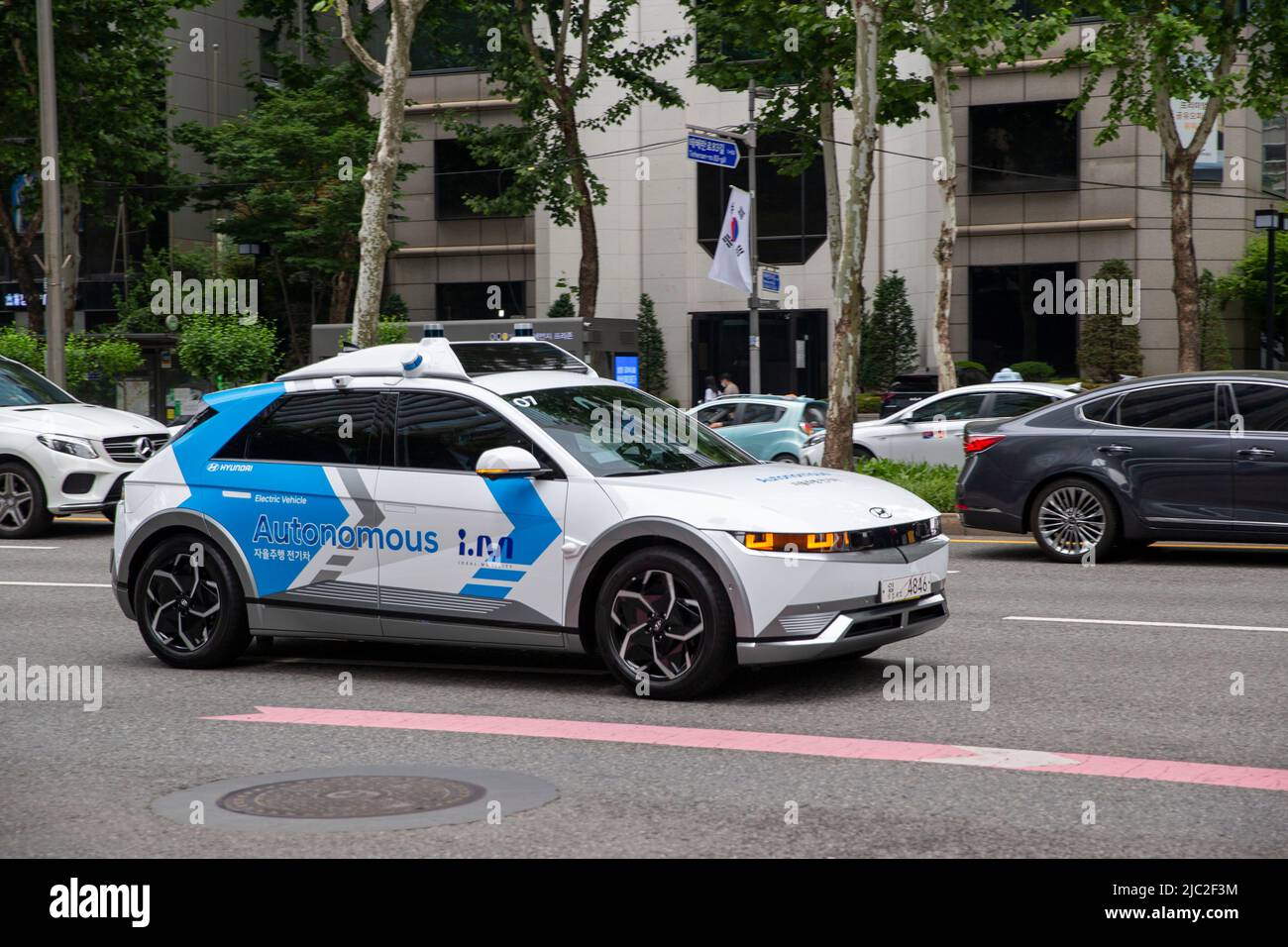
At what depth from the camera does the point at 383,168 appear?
22.9 m

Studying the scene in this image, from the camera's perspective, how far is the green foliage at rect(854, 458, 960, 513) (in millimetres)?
17875

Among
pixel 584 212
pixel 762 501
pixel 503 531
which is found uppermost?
pixel 584 212

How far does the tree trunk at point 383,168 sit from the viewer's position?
72.7ft

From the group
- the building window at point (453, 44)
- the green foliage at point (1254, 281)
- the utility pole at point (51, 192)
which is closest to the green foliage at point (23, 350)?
the utility pole at point (51, 192)

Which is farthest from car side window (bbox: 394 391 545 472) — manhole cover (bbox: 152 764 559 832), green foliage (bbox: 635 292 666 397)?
green foliage (bbox: 635 292 666 397)

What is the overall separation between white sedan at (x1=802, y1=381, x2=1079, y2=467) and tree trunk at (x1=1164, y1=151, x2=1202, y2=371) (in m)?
4.29

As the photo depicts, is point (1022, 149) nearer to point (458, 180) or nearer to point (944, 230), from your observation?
point (944, 230)

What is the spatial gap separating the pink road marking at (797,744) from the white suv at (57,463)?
10130mm

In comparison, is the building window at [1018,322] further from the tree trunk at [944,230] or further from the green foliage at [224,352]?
the green foliage at [224,352]

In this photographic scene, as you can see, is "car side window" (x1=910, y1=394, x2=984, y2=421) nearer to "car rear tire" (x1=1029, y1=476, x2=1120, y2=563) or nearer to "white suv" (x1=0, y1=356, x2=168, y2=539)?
"car rear tire" (x1=1029, y1=476, x2=1120, y2=563)

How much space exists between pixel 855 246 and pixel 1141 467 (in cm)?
590

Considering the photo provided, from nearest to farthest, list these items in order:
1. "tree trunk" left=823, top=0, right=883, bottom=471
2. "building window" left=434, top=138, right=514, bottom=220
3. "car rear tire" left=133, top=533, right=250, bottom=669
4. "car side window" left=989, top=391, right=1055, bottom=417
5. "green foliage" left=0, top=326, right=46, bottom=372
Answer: "car rear tire" left=133, top=533, right=250, bottom=669 < "tree trunk" left=823, top=0, right=883, bottom=471 < "car side window" left=989, top=391, right=1055, bottom=417 < "green foliage" left=0, top=326, right=46, bottom=372 < "building window" left=434, top=138, right=514, bottom=220

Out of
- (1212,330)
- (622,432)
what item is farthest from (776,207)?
(622,432)
